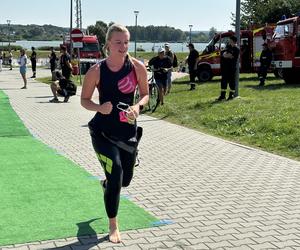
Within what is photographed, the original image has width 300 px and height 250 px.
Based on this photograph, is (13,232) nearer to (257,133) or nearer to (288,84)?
(257,133)

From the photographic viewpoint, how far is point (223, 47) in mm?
26297

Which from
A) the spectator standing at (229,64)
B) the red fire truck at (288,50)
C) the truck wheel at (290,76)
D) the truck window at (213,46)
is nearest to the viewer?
the spectator standing at (229,64)

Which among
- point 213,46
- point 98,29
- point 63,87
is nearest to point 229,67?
point 63,87

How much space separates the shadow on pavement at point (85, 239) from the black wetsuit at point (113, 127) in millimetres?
270

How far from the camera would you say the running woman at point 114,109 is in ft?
15.9

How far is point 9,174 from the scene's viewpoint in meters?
7.68

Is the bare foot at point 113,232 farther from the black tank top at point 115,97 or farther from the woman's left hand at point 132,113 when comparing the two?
the woman's left hand at point 132,113

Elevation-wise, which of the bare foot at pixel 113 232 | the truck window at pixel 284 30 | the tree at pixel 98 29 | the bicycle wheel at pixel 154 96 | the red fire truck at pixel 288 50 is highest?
the tree at pixel 98 29

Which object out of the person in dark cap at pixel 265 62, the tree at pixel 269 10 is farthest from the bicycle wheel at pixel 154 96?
the tree at pixel 269 10

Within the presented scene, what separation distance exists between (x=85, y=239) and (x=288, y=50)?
19.6 metres

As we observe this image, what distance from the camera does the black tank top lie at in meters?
4.89

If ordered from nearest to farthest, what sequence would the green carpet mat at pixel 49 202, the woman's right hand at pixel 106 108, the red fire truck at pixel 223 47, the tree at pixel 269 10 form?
the woman's right hand at pixel 106 108 < the green carpet mat at pixel 49 202 < the red fire truck at pixel 223 47 < the tree at pixel 269 10

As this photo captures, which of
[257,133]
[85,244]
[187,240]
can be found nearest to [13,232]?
[85,244]

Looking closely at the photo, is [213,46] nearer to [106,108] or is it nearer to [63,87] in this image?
[63,87]
